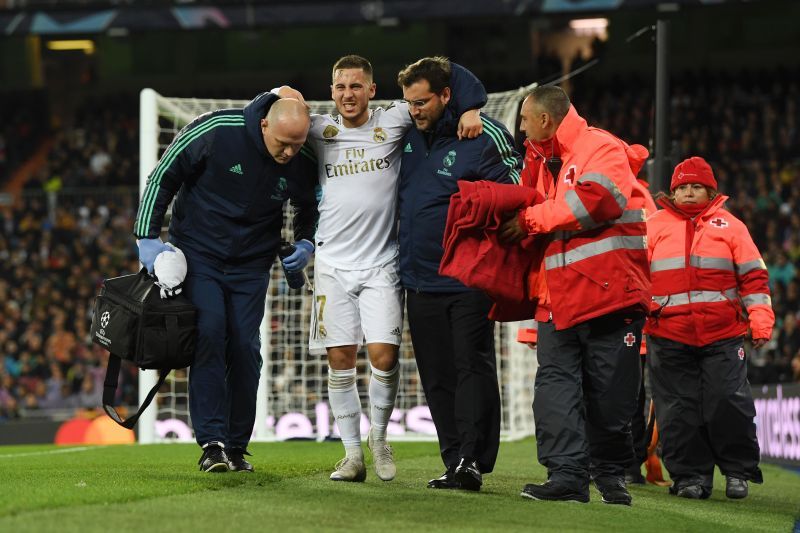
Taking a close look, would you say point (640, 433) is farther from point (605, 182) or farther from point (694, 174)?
point (605, 182)

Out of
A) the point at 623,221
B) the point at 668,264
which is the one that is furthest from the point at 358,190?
the point at 668,264

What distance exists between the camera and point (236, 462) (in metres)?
6.35

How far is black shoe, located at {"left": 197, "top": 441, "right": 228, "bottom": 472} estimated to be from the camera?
611 centimetres

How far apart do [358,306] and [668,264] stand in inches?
90.2

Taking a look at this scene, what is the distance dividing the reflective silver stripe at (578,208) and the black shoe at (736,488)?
2.48 m

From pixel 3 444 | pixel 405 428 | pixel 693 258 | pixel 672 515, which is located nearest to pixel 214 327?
pixel 672 515

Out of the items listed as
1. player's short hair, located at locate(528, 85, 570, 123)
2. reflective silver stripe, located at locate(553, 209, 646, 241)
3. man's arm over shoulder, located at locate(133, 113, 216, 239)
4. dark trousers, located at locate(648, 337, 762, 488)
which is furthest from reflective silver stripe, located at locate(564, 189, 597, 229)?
dark trousers, located at locate(648, 337, 762, 488)

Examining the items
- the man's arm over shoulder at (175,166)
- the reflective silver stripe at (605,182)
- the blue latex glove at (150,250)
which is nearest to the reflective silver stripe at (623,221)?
the reflective silver stripe at (605,182)

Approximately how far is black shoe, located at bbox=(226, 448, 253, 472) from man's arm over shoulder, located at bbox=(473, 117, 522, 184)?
6.30ft

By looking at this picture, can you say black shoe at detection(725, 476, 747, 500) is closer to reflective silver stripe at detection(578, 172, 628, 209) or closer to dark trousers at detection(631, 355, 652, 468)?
dark trousers at detection(631, 355, 652, 468)

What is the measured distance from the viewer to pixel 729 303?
7297 millimetres

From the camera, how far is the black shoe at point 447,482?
→ 5.96 metres

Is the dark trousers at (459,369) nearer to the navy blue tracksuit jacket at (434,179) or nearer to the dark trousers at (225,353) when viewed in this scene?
the navy blue tracksuit jacket at (434,179)

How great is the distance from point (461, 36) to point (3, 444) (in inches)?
666
